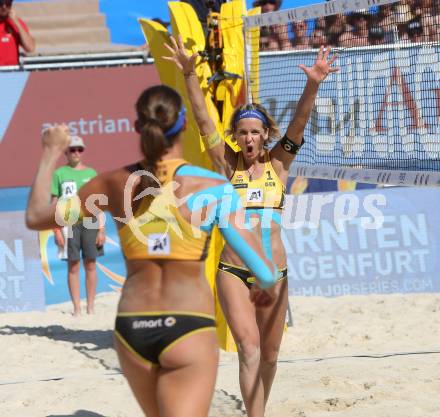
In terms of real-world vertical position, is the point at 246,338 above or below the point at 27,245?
above

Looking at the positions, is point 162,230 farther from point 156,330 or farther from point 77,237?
point 77,237

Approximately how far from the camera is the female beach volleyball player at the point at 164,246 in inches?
126

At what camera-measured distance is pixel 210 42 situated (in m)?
7.54

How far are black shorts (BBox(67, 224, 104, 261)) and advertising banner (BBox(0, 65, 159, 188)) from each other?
39.3 inches

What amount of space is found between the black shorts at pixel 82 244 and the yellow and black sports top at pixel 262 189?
430 cm

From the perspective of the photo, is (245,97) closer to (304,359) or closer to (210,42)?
(210,42)

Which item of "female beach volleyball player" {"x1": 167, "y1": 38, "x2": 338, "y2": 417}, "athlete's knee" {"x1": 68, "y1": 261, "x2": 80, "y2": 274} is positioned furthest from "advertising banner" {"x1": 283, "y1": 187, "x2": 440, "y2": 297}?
"female beach volleyball player" {"x1": 167, "y1": 38, "x2": 338, "y2": 417}

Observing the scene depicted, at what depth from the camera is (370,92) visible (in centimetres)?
730

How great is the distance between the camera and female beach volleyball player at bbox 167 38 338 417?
5133 millimetres

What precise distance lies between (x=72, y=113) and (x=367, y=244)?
11.6 feet

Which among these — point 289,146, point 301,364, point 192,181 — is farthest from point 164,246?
point 301,364

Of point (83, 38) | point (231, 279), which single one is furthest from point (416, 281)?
point (83, 38)

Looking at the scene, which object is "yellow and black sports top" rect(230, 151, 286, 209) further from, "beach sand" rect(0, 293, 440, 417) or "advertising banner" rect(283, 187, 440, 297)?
"advertising banner" rect(283, 187, 440, 297)

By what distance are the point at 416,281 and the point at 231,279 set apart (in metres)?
5.06
